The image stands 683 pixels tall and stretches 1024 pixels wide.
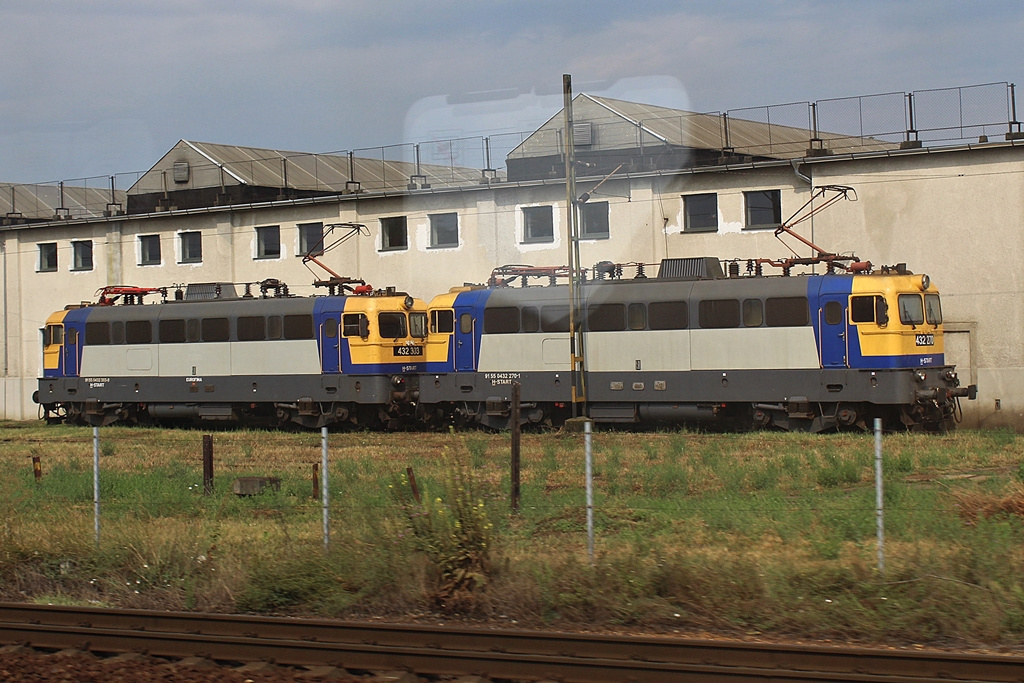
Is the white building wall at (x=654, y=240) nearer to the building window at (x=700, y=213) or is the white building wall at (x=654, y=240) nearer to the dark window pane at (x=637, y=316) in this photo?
the building window at (x=700, y=213)

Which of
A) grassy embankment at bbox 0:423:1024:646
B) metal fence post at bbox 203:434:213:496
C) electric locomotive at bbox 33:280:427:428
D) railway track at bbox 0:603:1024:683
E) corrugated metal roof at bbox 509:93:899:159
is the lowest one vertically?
railway track at bbox 0:603:1024:683

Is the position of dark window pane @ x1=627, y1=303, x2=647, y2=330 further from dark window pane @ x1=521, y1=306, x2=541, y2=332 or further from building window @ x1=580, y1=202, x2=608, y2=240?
building window @ x1=580, y1=202, x2=608, y2=240

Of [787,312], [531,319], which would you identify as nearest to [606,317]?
[531,319]

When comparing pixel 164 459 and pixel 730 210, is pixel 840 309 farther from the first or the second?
pixel 164 459

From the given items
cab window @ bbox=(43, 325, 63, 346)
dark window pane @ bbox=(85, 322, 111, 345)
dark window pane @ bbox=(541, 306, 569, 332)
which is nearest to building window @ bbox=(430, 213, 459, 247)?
dark window pane @ bbox=(541, 306, 569, 332)

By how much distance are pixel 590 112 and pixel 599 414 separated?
12316 millimetres

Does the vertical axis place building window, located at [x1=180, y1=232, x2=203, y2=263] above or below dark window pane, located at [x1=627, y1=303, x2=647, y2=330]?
above

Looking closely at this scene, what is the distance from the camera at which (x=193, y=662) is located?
908 centimetres

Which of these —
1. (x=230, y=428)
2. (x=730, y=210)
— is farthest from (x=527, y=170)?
(x=230, y=428)

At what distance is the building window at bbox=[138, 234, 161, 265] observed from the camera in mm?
41625

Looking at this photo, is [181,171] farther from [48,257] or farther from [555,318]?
[555,318]

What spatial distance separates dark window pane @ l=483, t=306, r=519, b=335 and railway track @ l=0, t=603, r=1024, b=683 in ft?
58.7

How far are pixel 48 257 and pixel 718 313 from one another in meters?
29.1

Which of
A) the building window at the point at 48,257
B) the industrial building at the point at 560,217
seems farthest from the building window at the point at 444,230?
the building window at the point at 48,257
